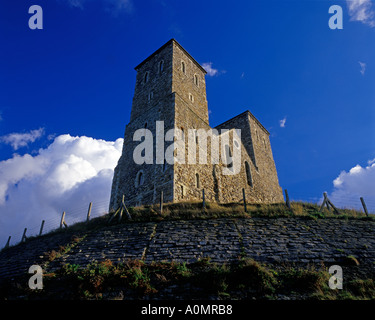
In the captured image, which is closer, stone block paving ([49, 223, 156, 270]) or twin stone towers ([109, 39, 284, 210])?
stone block paving ([49, 223, 156, 270])

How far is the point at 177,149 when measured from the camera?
18.5 metres

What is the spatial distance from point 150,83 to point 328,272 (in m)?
20.7

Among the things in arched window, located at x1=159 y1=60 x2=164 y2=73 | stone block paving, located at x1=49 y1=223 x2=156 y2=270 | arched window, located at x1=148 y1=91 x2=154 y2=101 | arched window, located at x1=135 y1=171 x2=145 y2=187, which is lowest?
stone block paving, located at x1=49 y1=223 x2=156 y2=270

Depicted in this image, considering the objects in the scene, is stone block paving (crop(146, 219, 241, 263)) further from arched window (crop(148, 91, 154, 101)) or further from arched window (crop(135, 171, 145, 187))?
arched window (crop(148, 91, 154, 101))

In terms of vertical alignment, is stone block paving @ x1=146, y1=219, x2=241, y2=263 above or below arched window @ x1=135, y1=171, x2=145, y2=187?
below

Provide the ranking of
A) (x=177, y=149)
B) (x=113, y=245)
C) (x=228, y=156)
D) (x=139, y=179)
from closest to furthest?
(x=113, y=245) < (x=177, y=149) < (x=139, y=179) < (x=228, y=156)

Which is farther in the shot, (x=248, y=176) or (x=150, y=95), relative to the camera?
(x=248, y=176)

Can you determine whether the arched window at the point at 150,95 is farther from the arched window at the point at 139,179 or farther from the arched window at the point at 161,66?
the arched window at the point at 139,179

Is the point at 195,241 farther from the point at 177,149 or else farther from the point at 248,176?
the point at 248,176

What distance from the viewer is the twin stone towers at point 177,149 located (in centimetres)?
1825

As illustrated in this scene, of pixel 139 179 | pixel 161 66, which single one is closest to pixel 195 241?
pixel 139 179

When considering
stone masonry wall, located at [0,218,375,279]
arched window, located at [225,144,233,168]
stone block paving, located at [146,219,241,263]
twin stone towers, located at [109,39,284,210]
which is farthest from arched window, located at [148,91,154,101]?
stone block paving, located at [146,219,241,263]

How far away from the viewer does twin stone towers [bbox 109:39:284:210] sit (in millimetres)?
18250
